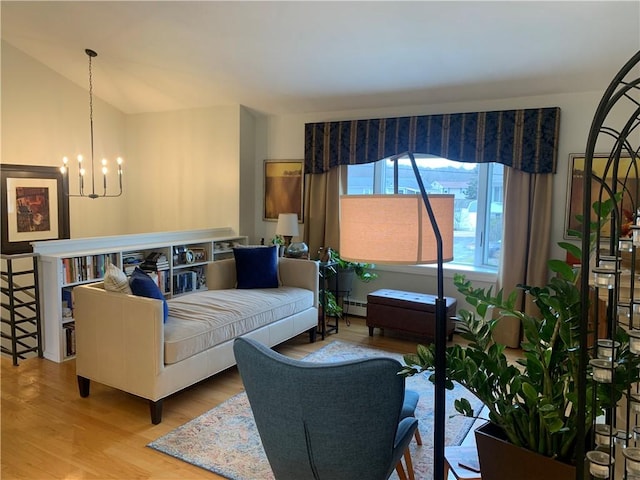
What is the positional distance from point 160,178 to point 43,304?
261cm

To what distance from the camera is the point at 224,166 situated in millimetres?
5773

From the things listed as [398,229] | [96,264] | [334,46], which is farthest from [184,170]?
[398,229]

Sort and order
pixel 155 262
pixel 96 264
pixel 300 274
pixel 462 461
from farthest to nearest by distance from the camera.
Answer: pixel 155 262, pixel 300 274, pixel 96 264, pixel 462 461

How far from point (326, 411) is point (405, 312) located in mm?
3113

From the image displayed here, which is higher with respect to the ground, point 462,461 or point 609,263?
point 609,263

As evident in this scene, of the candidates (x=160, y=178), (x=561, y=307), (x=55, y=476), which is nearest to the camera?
(x=561, y=307)

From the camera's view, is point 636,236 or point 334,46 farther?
point 334,46

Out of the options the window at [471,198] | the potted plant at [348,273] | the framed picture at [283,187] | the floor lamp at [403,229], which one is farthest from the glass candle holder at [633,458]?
the framed picture at [283,187]

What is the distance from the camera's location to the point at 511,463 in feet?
4.01

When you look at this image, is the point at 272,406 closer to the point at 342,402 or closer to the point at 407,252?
the point at 342,402

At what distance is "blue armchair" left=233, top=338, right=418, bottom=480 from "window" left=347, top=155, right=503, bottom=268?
3332 mm

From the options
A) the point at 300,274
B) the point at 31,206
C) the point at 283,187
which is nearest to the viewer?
the point at 300,274

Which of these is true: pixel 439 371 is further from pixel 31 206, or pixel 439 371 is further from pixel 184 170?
pixel 31 206

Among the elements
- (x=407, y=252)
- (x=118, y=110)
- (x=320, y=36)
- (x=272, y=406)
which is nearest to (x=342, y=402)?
(x=272, y=406)
